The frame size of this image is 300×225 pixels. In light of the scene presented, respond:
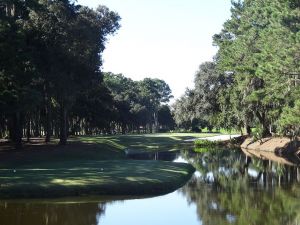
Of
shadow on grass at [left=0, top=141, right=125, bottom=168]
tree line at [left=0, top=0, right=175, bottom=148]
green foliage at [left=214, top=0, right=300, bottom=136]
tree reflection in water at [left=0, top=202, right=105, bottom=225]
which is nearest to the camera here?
tree reflection in water at [left=0, top=202, right=105, bottom=225]

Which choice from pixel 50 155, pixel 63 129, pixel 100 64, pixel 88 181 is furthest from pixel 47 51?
pixel 88 181

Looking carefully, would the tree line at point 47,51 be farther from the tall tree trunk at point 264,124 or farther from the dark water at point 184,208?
the tall tree trunk at point 264,124

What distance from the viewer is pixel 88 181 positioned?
92.8ft

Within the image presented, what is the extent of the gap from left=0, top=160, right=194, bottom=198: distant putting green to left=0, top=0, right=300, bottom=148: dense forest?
33.5ft

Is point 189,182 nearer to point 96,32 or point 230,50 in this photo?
point 96,32

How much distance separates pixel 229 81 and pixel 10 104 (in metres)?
53.1

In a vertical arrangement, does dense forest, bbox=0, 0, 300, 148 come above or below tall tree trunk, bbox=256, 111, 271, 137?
above

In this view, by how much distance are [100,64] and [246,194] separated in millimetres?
30164

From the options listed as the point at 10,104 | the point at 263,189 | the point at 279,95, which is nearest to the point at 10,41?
the point at 10,104

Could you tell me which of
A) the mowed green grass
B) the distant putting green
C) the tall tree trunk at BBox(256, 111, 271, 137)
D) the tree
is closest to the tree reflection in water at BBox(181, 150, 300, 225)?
the distant putting green

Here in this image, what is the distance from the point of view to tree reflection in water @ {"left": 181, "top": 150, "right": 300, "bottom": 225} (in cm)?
2230

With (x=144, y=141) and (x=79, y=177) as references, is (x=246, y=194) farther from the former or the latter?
(x=144, y=141)

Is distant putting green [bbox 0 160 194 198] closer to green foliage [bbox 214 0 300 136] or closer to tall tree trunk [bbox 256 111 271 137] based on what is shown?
green foliage [bbox 214 0 300 136]

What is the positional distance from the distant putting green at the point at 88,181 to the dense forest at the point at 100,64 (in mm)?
10203
